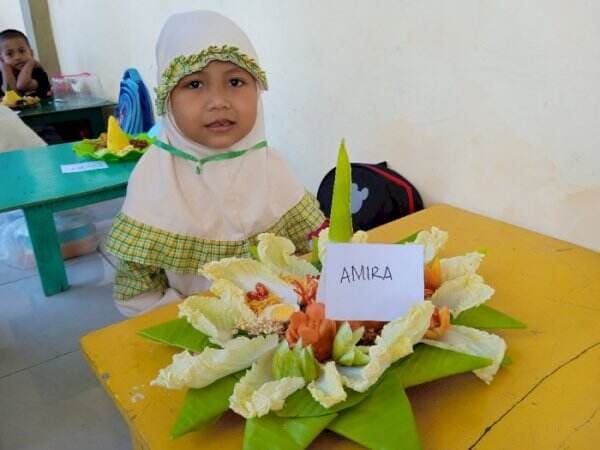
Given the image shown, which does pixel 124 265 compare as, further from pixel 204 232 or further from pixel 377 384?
pixel 377 384

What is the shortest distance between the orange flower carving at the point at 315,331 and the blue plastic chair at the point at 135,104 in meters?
2.21

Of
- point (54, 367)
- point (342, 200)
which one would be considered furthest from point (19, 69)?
point (342, 200)

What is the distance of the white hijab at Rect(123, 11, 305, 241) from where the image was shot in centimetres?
90

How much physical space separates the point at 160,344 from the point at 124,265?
1.05 ft

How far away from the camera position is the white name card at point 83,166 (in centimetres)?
172

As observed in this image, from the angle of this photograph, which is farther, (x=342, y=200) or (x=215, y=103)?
(x=215, y=103)

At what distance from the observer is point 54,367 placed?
55.2 inches

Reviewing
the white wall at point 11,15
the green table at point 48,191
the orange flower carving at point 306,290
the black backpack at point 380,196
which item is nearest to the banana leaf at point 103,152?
the green table at point 48,191

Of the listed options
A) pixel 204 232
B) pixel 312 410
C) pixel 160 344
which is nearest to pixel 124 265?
pixel 204 232

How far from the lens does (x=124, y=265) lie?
0.93 metres

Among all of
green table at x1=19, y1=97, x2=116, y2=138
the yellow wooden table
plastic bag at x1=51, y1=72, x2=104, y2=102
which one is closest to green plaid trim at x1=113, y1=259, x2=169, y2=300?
the yellow wooden table

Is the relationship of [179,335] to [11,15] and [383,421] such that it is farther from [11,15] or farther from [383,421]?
[11,15]

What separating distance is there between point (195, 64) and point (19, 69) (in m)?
2.88

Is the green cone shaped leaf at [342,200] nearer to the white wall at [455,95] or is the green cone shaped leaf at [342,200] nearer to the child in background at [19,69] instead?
the white wall at [455,95]
